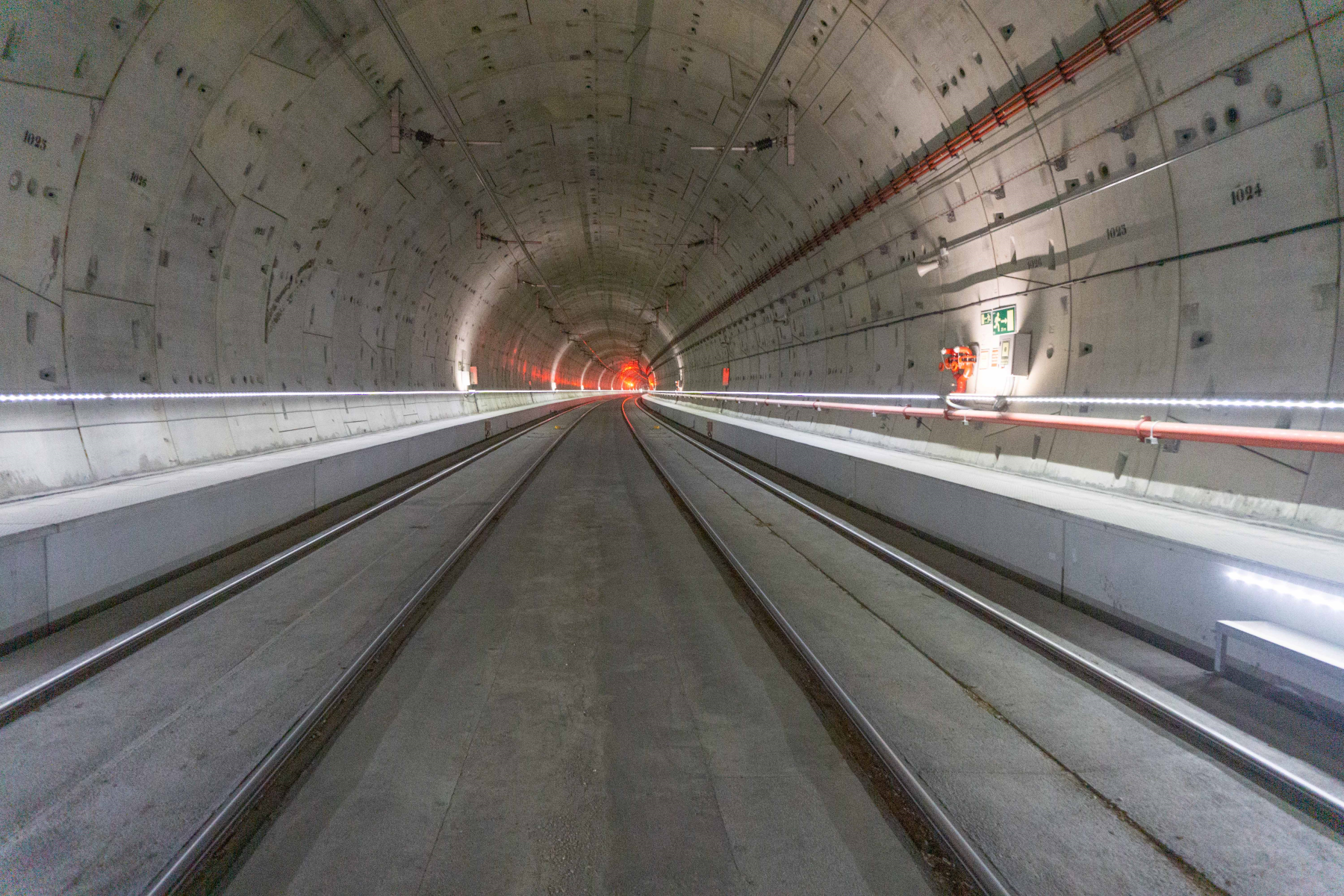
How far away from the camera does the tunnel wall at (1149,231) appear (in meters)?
4.64

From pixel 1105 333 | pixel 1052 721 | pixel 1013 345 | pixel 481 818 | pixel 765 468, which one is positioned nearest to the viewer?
pixel 481 818

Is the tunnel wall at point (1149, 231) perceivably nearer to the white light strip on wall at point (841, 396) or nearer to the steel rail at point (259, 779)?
the white light strip on wall at point (841, 396)

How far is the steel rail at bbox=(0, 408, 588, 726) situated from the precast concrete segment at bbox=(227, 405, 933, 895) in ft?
5.87

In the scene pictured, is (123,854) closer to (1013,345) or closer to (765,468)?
(1013,345)

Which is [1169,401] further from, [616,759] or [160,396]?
[160,396]

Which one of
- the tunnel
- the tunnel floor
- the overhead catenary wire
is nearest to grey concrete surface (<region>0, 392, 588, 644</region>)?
the tunnel

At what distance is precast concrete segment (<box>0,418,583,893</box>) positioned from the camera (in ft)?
7.44

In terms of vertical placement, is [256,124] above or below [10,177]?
above

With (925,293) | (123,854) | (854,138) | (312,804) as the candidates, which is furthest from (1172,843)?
(854,138)

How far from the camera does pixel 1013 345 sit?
799cm

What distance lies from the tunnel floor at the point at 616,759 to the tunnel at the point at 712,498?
3 cm

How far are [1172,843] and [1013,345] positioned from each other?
6.87m

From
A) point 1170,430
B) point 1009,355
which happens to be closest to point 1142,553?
point 1170,430

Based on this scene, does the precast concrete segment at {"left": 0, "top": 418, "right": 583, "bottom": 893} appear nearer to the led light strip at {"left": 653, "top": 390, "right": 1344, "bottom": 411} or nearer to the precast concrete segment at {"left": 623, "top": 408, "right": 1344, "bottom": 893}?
the precast concrete segment at {"left": 623, "top": 408, "right": 1344, "bottom": 893}
